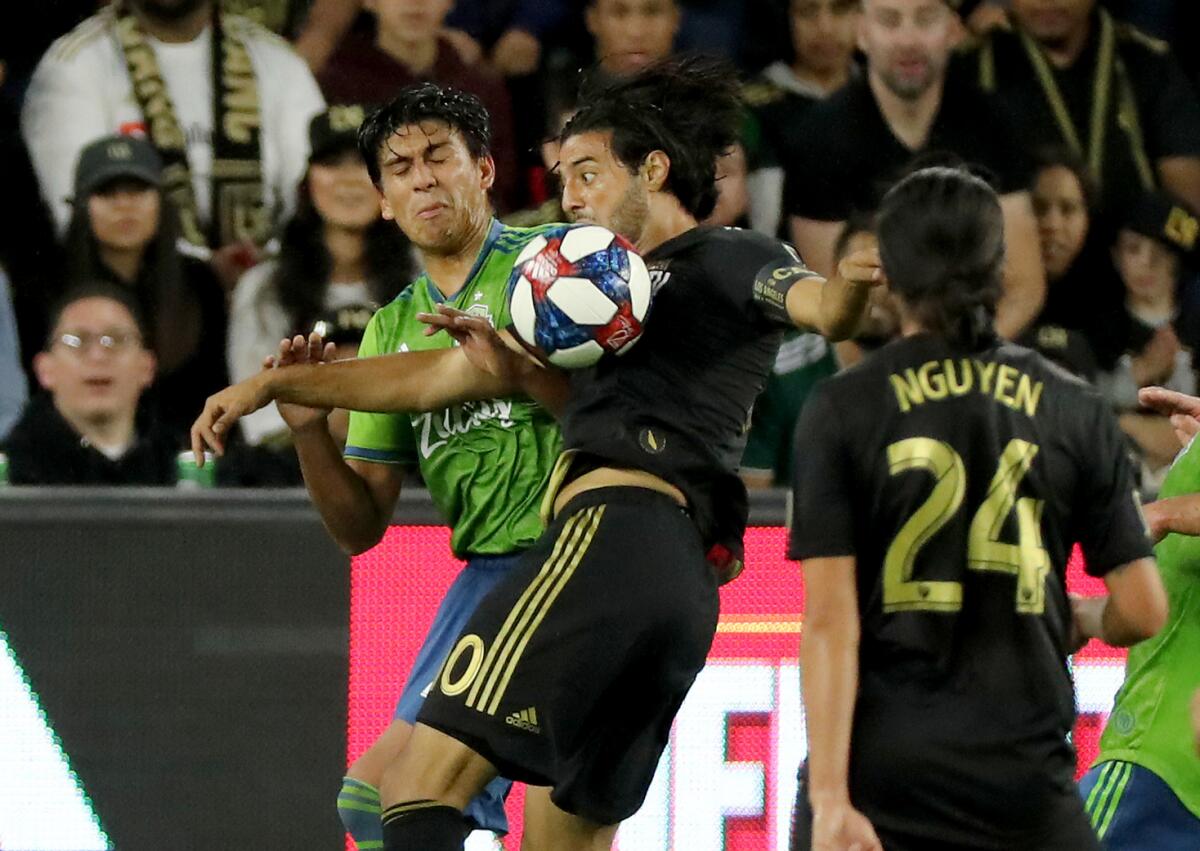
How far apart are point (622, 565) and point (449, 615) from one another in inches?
29.5

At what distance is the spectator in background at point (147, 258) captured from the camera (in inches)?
239

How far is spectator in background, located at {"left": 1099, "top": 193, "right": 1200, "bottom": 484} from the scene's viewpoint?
6.57 meters

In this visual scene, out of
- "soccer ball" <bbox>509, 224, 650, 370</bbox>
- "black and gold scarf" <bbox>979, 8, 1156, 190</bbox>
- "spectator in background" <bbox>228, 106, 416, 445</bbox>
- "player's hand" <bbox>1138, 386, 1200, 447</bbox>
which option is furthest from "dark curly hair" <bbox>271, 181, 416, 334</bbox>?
"player's hand" <bbox>1138, 386, 1200, 447</bbox>

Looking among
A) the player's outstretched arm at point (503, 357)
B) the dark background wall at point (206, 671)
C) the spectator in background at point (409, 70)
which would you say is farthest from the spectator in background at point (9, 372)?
the player's outstretched arm at point (503, 357)

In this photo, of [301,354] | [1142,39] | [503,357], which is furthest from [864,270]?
[1142,39]

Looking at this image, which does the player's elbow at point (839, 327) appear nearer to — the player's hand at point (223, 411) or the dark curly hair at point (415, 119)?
the player's hand at point (223, 411)

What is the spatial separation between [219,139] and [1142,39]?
318 centimetres

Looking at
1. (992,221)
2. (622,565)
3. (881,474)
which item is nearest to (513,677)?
(622,565)

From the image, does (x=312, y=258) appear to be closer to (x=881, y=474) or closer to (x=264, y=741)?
(x=264, y=741)

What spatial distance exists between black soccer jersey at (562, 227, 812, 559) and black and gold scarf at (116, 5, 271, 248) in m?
2.70

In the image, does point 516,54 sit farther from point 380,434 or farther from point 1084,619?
point 1084,619

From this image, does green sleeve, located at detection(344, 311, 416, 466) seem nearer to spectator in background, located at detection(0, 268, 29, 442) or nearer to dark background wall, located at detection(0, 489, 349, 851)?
dark background wall, located at detection(0, 489, 349, 851)

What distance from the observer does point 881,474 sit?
9.53 feet

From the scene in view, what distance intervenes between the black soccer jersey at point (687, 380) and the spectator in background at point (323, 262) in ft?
7.69
